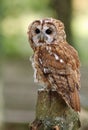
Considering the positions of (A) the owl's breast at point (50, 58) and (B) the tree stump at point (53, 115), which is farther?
(A) the owl's breast at point (50, 58)

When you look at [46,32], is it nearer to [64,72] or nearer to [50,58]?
[50,58]

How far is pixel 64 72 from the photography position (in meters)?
4.06

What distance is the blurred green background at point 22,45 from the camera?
11.9 meters

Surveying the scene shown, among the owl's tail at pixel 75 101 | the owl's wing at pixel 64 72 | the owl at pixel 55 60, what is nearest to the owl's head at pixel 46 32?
the owl at pixel 55 60

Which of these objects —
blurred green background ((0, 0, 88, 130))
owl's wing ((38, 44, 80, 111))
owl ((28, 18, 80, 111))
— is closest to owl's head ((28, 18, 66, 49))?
owl ((28, 18, 80, 111))

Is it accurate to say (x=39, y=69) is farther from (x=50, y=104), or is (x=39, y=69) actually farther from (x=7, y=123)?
(x=7, y=123)

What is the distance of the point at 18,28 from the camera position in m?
14.7

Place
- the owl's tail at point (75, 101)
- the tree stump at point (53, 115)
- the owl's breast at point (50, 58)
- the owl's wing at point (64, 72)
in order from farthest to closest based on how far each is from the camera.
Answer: the owl's breast at point (50, 58) → the owl's wing at point (64, 72) → the owl's tail at point (75, 101) → the tree stump at point (53, 115)

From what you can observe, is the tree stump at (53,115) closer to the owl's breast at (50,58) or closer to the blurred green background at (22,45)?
the owl's breast at (50,58)

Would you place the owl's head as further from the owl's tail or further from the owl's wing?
the owl's tail

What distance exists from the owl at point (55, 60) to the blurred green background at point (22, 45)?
658 cm

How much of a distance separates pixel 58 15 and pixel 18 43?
3.71m

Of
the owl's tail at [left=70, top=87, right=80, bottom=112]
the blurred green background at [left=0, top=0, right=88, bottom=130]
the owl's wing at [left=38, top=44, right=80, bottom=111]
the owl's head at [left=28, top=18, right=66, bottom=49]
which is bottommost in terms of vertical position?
the owl's tail at [left=70, top=87, right=80, bottom=112]

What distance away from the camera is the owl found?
4.06m
